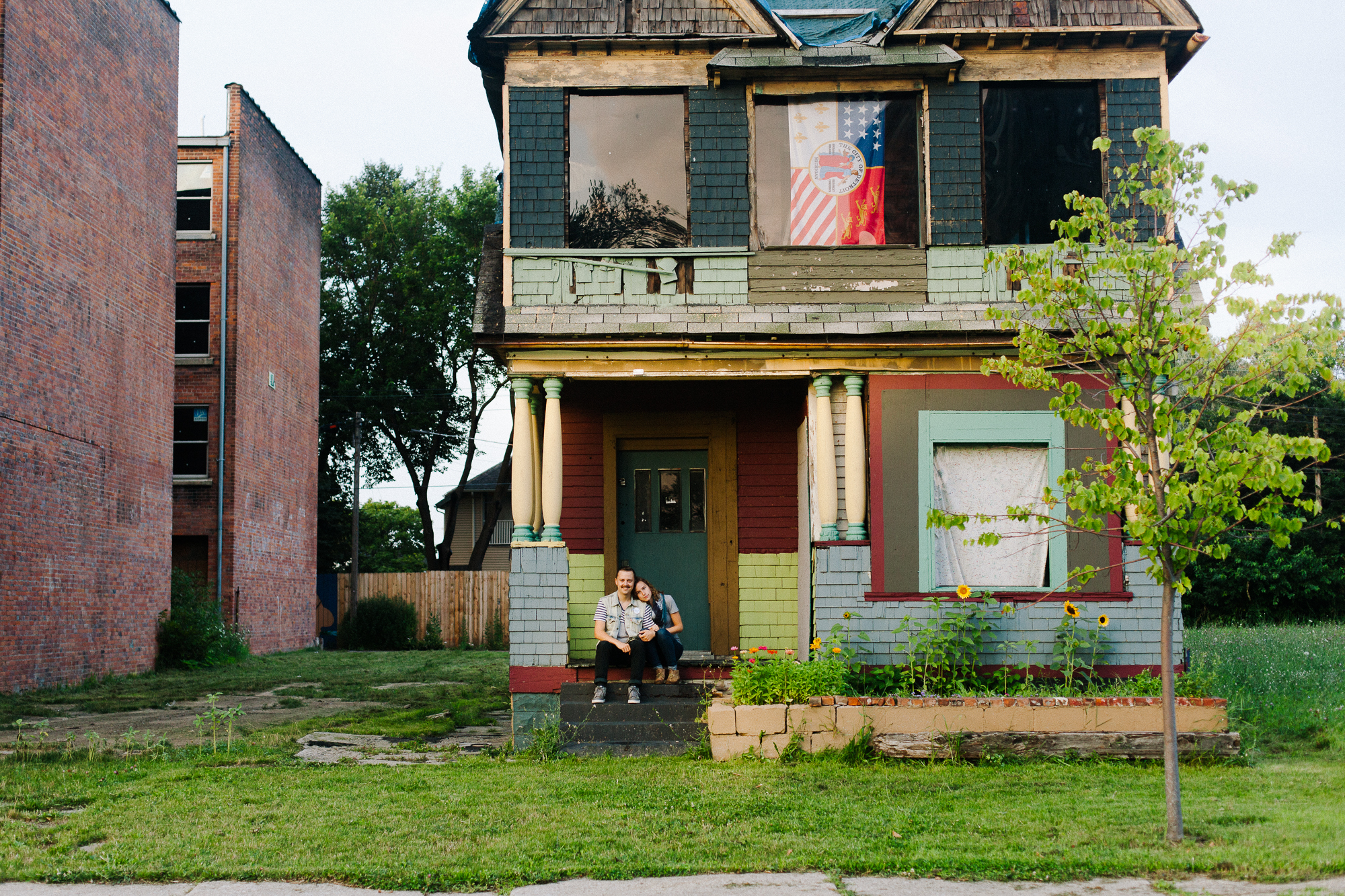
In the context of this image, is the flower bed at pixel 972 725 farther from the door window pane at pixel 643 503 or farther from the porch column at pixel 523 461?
the door window pane at pixel 643 503

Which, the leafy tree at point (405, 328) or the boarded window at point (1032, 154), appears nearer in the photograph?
the boarded window at point (1032, 154)

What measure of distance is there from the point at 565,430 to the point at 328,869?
714 cm

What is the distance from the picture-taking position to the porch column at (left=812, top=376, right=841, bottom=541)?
34.6 ft

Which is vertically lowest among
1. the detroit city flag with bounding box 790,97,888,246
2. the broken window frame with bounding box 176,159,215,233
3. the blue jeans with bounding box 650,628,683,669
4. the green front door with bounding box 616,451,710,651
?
the blue jeans with bounding box 650,628,683,669

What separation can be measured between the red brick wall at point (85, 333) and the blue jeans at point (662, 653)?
964cm

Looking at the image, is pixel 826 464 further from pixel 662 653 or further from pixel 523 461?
pixel 523 461

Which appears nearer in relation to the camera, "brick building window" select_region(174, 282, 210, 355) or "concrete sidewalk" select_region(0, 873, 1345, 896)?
"concrete sidewalk" select_region(0, 873, 1345, 896)

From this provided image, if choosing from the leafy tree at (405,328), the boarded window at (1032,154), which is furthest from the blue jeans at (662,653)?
the leafy tree at (405,328)

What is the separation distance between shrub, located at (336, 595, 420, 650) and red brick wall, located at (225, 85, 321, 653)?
1178 millimetres

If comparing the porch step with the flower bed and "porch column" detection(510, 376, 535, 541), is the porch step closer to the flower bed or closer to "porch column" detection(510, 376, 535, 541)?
the flower bed

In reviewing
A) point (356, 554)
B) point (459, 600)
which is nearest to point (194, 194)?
point (356, 554)

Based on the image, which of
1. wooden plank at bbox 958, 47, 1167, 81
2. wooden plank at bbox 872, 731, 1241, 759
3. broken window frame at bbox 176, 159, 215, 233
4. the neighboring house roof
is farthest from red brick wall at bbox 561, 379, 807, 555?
the neighboring house roof

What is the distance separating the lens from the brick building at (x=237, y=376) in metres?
23.0

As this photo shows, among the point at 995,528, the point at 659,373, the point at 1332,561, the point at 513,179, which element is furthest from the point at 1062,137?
the point at 1332,561
